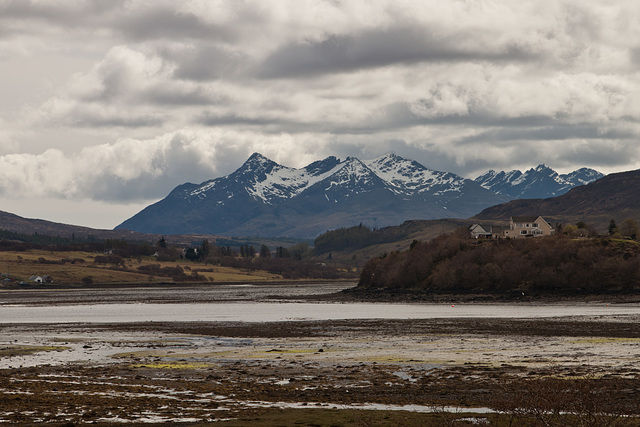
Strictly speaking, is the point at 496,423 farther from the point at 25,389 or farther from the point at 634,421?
the point at 25,389

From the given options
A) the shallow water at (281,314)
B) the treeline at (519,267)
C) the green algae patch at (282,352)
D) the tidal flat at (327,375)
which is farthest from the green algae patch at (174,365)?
the treeline at (519,267)

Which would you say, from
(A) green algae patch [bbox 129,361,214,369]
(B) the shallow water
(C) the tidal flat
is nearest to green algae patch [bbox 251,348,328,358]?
(C) the tidal flat

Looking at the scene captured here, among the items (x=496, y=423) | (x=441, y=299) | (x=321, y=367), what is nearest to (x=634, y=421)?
(x=496, y=423)

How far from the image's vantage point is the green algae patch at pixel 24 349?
59.2m

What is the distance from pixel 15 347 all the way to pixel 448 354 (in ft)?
111

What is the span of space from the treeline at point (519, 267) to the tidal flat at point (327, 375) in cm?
7121

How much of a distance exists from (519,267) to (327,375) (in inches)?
4772

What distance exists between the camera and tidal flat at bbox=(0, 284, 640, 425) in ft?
105

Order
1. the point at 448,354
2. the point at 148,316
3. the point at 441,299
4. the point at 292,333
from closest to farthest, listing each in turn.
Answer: the point at 448,354, the point at 292,333, the point at 148,316, the point at 441,299

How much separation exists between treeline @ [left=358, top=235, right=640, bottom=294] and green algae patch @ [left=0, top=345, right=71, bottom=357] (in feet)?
348

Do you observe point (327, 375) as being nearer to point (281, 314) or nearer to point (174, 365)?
point (174, 365)

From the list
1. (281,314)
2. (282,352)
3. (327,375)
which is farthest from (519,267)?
(327,375)

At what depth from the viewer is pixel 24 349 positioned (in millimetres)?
62375

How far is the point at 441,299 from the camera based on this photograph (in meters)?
151
